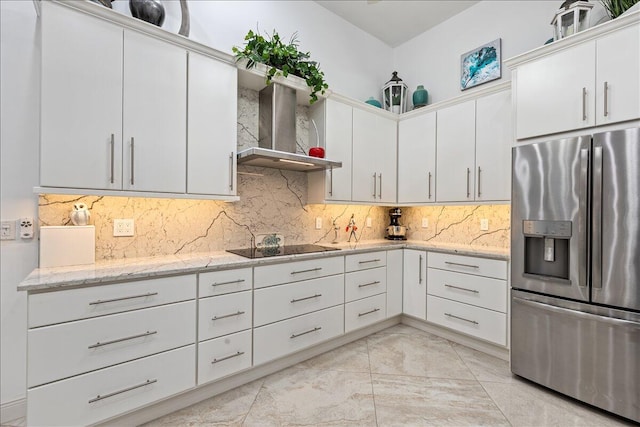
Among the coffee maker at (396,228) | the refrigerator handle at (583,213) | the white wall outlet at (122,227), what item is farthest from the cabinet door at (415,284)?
the white wall outlet at (122,227)

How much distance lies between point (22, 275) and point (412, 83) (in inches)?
162

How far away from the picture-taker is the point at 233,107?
7.56ft

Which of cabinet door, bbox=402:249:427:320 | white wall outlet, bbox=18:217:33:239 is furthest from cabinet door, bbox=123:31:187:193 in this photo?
cabinet door, bbox=402:249:427:320

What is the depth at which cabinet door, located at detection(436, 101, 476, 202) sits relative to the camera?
2.88 metres

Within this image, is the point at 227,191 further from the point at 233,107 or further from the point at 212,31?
the point at 212,31

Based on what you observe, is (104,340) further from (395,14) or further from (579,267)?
(395,14)

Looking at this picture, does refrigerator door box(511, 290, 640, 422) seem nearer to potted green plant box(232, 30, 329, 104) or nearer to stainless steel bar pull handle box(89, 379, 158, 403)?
potted green plant box(232, 30, 329, 104)

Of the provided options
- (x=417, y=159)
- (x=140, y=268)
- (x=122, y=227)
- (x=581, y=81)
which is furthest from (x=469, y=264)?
(x=122, y=227)

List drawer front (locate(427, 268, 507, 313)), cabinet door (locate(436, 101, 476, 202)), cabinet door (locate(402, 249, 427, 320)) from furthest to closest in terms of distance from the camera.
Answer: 1. cabinet door (locate(402, 249, 427, 320))
2. cabinet door (locate(436, 101, 476, 202))
3. drawer front (locate(427, 268, 507, 313))

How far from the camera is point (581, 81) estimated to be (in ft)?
6.43

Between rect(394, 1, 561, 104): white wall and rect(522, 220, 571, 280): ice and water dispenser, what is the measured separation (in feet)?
5.74

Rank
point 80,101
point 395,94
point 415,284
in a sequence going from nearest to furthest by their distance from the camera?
point 80,101
point 415,284
point 395,94

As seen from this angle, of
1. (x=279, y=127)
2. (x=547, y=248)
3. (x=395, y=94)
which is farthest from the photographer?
(x=395, y=94)

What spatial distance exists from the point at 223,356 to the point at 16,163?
5.71 ft
